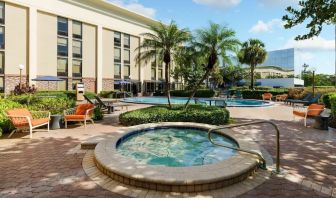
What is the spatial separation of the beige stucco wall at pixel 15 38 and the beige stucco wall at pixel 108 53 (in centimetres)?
1194

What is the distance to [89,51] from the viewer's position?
1465 inches

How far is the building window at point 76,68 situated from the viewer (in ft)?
115

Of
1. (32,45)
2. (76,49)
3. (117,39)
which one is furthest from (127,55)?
(32,45)

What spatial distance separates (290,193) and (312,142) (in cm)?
489

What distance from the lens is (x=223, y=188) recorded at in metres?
4.77

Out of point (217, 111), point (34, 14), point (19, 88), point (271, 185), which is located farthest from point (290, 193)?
point (34, 14)

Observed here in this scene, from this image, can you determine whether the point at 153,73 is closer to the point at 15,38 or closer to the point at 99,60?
the point at 99,60

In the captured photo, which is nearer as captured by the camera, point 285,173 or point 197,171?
point 197,171

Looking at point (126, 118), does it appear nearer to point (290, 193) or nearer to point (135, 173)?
point (135, 173)

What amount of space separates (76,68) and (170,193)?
111ft

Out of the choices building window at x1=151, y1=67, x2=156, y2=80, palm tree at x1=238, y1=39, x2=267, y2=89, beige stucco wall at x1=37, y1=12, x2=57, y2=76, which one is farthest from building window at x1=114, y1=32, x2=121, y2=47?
palm tree at x1=238, y1=39, x2=267, y2=89

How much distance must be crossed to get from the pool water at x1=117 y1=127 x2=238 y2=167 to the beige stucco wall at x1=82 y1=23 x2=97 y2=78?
2906 centimetres

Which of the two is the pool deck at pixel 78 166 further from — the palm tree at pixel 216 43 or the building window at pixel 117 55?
the building window at pixel 117 55

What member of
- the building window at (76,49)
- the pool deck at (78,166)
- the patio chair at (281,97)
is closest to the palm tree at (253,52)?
the patio chair at (281,97)
